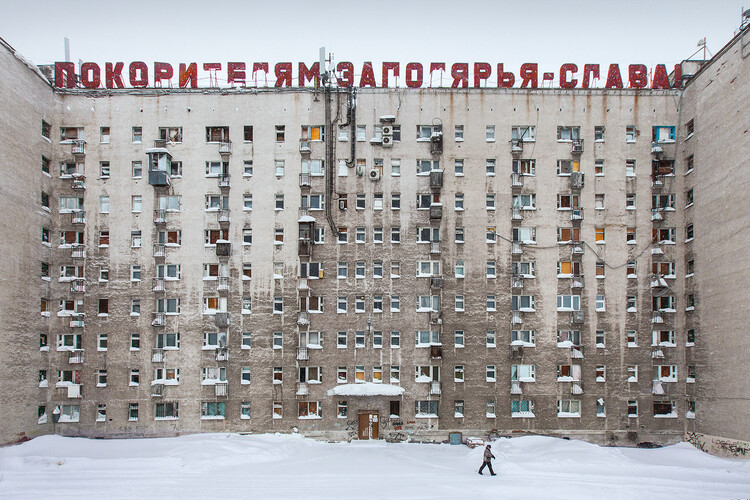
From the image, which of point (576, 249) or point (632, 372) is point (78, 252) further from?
point (632, 372)

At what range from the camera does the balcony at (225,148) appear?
1602 inches

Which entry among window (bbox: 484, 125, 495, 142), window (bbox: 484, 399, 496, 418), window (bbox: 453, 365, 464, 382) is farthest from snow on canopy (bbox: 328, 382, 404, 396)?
window (bbox: 484, 125, 495, 142)

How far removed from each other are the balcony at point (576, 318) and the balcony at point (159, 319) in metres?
30.6

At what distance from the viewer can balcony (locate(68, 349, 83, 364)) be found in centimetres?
3900

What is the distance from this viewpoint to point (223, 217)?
4031 centimetres

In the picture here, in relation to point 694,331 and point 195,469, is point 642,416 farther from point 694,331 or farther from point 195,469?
point 195,469

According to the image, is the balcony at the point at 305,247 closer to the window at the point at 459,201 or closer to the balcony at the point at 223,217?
the balcony at the point at 223,217

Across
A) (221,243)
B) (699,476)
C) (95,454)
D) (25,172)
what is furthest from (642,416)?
(25,172)

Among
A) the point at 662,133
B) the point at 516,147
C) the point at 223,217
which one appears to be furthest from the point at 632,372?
the point at 223,217

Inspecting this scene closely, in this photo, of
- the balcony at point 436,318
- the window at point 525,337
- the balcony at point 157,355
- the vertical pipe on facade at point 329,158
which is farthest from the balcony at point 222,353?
the window at point 525,337

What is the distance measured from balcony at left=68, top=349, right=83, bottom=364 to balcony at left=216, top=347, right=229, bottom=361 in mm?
10008

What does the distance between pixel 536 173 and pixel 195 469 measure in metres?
31.4

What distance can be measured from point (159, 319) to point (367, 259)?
16.2 metres

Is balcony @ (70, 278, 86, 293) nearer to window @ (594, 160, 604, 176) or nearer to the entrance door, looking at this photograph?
the entrance door
